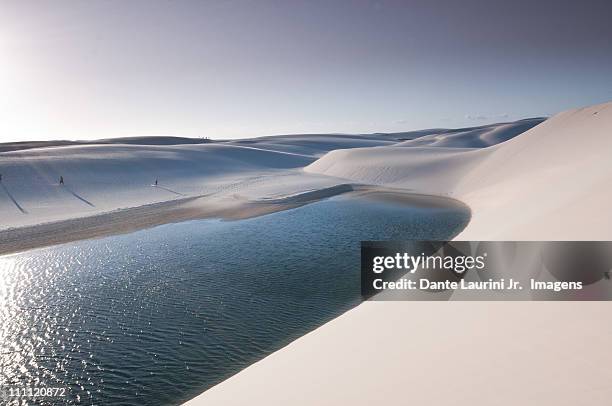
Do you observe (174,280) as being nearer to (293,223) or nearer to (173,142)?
(293,223)

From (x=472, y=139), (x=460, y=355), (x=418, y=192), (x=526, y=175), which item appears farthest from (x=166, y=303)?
(x=472, y=139)

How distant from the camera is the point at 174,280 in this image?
14555 mm

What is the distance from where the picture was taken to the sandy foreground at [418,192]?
552 centimetres

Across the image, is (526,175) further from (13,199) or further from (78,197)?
(13,199)

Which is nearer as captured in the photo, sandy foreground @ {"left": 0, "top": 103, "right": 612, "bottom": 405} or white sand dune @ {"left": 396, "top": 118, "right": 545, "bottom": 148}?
sandy foreground @ {"left": 0, "top": 103, "right": 612, "bottom": 405}

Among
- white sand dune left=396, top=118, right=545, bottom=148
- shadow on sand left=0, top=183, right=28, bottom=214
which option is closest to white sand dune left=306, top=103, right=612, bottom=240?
shadow on sand left=0, top=183, right=28, bottom=214

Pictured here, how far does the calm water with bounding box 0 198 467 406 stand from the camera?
8.75 meters

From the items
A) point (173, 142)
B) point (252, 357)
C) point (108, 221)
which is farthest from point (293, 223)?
point (173, 142)

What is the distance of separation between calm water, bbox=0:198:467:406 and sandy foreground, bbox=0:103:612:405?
1.77 m

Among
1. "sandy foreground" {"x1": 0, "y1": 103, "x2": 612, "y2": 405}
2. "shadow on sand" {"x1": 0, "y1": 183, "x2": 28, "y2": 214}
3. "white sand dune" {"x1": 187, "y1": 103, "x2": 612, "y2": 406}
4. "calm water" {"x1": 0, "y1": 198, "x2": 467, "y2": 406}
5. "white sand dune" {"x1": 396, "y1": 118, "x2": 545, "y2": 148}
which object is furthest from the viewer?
"white sand dune" {"x1": 396, "y1": 118, "x2": 545, "y2": 148}

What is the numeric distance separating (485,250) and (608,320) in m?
6.09

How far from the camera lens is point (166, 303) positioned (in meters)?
12.4

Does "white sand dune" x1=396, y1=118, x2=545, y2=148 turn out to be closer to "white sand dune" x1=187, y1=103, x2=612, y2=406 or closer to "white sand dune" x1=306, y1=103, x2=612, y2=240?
"white sand dune" x1=306, y1=103, x2=612, y2=240

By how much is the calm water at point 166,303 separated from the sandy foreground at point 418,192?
69.7 inches
